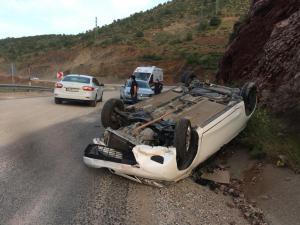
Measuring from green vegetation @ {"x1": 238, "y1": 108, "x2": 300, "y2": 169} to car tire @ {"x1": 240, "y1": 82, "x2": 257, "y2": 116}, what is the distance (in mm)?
378

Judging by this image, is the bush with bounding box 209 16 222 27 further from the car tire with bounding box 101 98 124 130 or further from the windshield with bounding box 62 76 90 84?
the car tire with bounding box 101 98 124 130

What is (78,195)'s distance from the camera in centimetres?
750

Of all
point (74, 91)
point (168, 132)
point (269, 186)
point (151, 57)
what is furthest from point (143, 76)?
point (151, 57)

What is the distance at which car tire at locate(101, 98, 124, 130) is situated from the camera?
10227mm

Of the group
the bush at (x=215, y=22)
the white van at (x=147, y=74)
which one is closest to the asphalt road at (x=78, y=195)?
the white van at (x=147, y=74)

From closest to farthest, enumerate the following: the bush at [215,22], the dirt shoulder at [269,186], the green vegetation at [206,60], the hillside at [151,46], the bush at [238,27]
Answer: the dirt shoulder at [269,186] → the bush at [238,27] → the green vegetation at [206,60] → the hillside at [151,46] → the bush at [215,22]

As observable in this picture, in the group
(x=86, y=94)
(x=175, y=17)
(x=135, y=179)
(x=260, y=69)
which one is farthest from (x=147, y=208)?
(x=175, y=17)

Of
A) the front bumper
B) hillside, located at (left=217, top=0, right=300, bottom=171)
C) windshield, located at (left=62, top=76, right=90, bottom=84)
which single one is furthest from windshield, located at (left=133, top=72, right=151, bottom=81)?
the front bumper

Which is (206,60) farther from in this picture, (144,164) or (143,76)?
(144,164)

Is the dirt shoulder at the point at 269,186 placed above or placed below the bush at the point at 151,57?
above

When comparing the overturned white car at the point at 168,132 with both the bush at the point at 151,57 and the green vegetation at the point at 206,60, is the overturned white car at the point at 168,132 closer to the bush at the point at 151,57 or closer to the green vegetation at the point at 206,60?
the green vegetation at the point at 206,60

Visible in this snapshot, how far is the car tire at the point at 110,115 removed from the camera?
33.6ft

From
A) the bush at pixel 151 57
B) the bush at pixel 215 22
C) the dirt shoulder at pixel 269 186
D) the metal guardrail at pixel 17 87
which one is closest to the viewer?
the dirt shoulder at pixel 269 186

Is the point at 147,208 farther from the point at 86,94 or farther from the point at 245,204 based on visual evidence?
the point at 86,94
